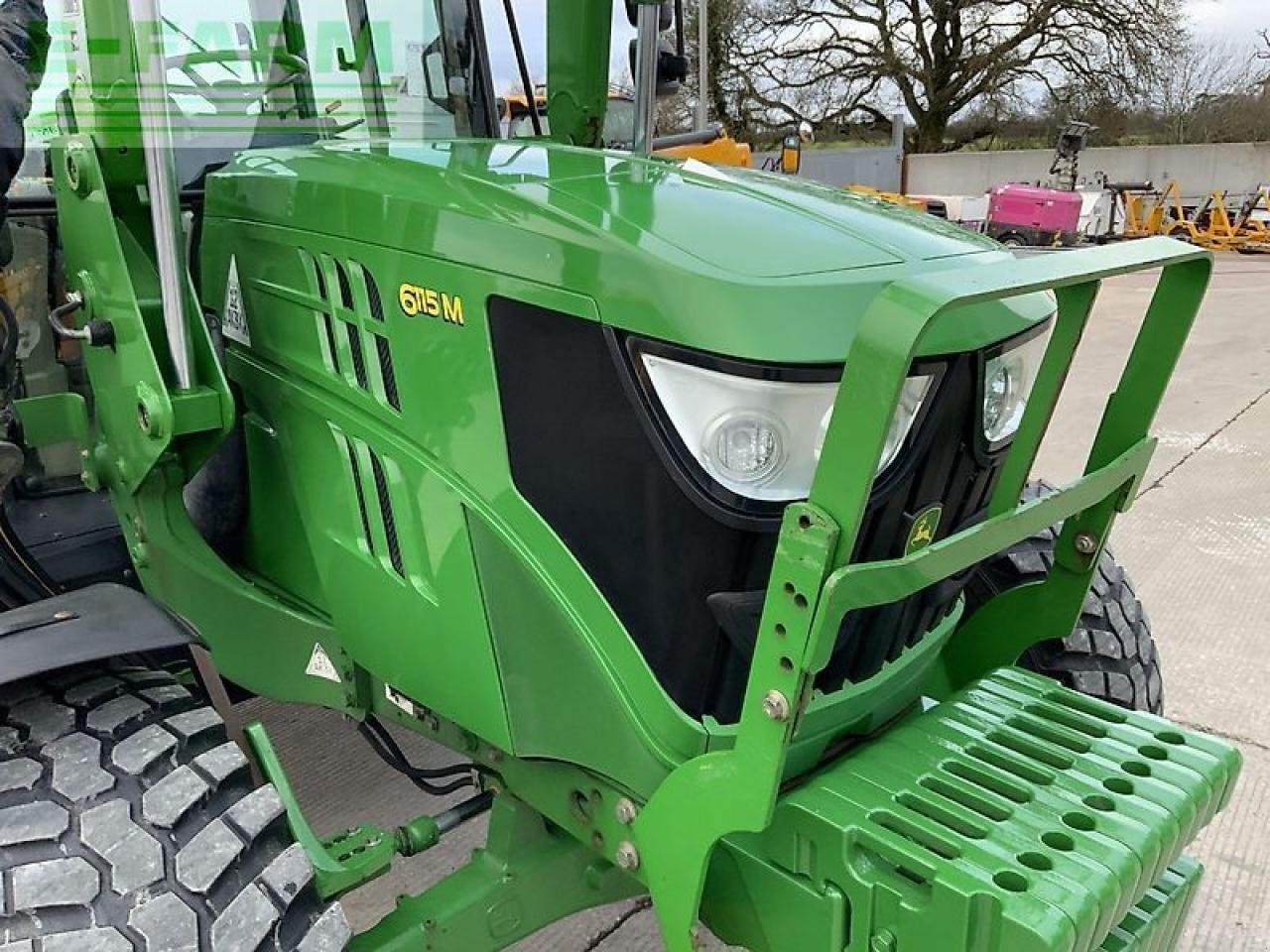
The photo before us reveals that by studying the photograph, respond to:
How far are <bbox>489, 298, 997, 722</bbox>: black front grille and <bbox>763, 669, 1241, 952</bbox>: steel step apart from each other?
0.71 feet

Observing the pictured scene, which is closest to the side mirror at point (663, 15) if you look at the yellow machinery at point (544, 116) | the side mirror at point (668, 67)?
the side mirror at point (668, 67)

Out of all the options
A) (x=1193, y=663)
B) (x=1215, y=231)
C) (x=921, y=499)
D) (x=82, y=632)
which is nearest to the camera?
(x=921, y=499)

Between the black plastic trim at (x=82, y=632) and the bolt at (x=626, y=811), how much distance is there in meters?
0.70

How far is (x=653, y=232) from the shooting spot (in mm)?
1621

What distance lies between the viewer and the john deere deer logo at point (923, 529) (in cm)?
170

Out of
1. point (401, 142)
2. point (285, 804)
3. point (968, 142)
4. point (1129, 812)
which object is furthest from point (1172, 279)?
point (968, 142)

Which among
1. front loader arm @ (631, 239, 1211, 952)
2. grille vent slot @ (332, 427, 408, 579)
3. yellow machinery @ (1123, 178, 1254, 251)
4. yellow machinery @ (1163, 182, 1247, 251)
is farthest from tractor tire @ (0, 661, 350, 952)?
yellow machinery @ (1163, 182, 1247, 251)

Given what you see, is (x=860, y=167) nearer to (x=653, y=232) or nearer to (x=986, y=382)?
(x=986, y=382)

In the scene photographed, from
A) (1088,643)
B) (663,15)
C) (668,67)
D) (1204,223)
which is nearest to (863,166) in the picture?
(1204,223)

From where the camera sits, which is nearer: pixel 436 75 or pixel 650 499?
pixel 650 499

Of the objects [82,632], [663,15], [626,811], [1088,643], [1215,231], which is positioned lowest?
[1215,231]

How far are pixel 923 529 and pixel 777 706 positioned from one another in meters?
0.42

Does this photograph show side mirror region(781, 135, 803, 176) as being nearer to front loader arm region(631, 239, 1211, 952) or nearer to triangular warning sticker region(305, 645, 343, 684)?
front loader arm region(631, 239, 1211, 952)

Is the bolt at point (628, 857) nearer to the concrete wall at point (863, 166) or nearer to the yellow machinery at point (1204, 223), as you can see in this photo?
the yellow machinery at point (1204, 223)
